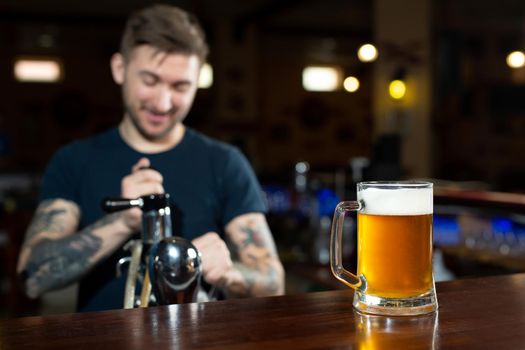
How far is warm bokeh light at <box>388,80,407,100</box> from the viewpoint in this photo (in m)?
8.66

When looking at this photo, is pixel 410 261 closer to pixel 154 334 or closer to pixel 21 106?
pixel 154 334

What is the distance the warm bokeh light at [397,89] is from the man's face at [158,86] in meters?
7.00

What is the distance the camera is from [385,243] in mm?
991

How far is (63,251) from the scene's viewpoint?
183 cm

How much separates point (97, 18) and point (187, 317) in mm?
11218

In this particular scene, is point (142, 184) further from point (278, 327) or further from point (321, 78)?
point (321, 78)

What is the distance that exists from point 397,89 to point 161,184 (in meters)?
7.28

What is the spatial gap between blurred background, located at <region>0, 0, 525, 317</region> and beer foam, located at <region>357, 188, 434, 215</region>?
633cm

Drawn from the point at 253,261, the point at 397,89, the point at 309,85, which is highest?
the point at 309,85

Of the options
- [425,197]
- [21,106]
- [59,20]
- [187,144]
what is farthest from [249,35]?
[425,197]

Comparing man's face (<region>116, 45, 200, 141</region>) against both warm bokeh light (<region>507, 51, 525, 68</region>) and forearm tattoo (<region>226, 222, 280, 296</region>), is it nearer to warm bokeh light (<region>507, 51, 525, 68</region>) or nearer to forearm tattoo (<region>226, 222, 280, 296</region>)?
forearm tattoo (<region>226, 222, 280, 296</region>)

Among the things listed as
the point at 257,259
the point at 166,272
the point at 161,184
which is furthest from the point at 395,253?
the point at 257,259

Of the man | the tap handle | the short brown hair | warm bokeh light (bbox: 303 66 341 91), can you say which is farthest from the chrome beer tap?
warm bokeh light (bbox: 303 66 341 91)

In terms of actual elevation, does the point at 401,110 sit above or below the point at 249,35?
below
